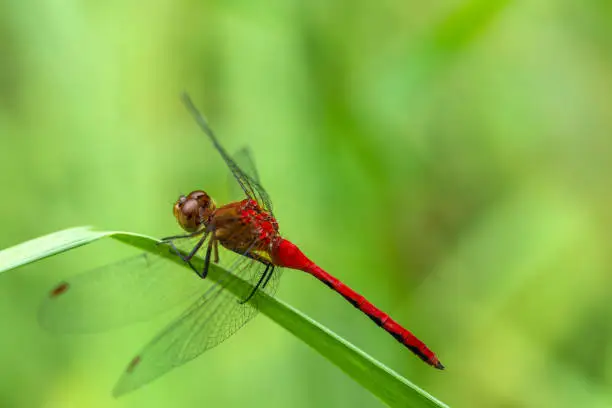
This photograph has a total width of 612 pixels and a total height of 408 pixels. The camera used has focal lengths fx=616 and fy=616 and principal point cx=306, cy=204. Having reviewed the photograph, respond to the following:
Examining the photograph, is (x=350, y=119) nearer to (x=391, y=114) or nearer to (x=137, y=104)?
(x=391, y=114)

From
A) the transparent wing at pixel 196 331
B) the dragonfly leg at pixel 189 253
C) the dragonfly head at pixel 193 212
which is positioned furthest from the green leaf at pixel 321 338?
the dragonfly head at pixel 193 212

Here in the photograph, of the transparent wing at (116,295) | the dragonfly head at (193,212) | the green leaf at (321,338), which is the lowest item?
the transparent wing at (116,295)

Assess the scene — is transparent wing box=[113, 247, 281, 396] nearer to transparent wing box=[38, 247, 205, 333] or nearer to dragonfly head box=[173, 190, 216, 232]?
transparent wing box=[38, 247, 205, 333]

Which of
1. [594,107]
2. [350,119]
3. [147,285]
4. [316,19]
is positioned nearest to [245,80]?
[316,19]

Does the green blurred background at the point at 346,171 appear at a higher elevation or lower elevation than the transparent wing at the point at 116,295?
higher

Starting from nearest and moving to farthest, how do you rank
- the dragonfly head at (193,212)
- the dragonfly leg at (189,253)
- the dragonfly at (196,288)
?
the dragonfly leg at (189,253)
the dragonfly at (196,288)
the dragonfly head at (193,212)

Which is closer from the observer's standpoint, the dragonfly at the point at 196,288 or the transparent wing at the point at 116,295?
the dragonfly at the point at 196,288

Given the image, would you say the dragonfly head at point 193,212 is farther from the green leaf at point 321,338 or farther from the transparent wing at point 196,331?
the green leaf at point 321,338
